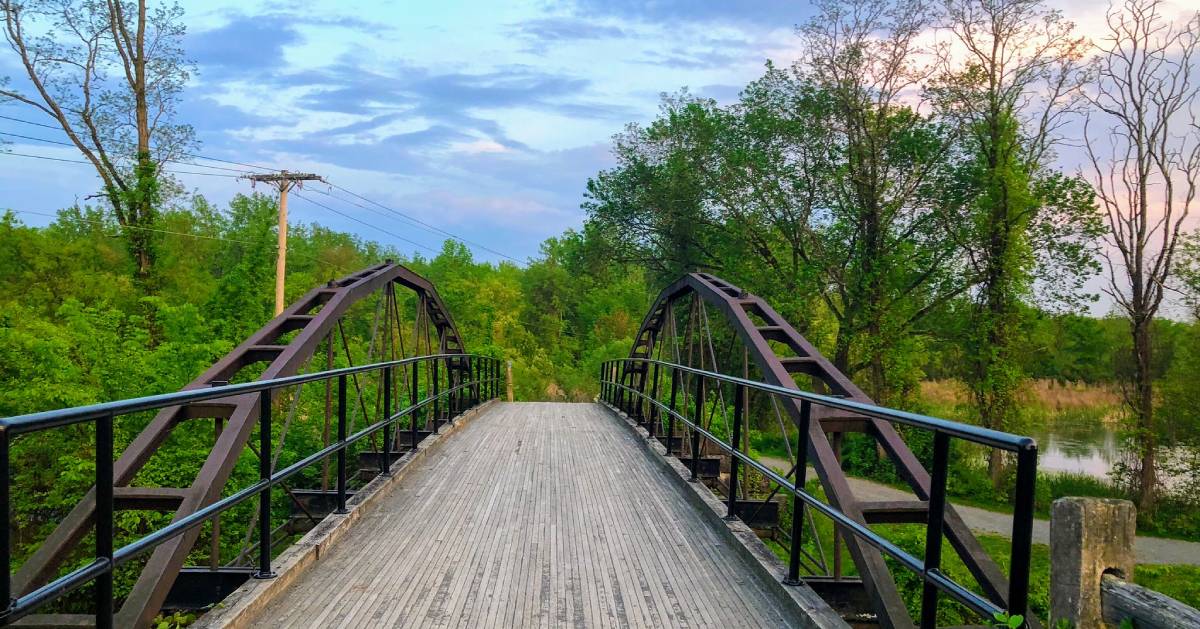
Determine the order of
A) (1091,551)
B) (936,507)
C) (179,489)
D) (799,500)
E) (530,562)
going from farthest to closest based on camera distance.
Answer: (530,562) < (179,489) < (799,500) < (936,507) < (1091,551)

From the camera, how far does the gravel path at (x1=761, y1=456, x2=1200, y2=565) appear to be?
16.8 m

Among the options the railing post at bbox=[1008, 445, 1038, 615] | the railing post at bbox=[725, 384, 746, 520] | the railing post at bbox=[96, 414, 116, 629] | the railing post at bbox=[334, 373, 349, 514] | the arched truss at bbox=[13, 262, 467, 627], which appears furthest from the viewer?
the railing post at bbox=[725, 384, 746, 520]

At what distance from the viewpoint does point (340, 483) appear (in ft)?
15.8

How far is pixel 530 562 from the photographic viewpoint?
4.17 metres

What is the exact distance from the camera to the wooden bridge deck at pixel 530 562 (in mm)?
3369

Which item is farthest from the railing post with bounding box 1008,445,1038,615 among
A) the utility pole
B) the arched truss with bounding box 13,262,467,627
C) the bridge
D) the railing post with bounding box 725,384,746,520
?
the utility pole

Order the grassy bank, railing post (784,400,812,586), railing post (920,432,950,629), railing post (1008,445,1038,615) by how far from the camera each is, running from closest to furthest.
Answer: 1. railing post (1008,445,1038,615)
2. railing post (920,432,950,629)
3. railing post (784,400,812,586)
4. the grassy bank

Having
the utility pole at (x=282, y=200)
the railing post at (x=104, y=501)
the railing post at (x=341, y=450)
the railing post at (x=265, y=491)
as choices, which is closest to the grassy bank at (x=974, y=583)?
the railing post at (x=341, y=450)

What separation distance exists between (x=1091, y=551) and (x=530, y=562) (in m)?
2.76

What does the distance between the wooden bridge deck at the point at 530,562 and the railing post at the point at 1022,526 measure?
138cm

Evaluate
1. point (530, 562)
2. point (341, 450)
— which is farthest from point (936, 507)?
point (341, 450)

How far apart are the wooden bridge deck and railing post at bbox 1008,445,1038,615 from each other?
54.3 inches

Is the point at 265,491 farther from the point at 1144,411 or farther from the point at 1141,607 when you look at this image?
the point at 1144,411

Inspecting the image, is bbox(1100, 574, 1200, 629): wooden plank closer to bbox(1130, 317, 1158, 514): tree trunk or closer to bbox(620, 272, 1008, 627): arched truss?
bbox(620, 272, 1008, 627): arched truss
